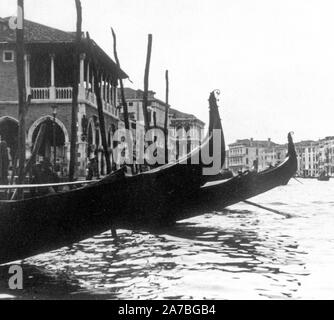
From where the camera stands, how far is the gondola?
213 inches

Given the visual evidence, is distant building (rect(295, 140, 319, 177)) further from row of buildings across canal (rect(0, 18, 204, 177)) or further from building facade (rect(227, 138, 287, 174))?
row of buildings across canal (rect(0, 18, 204, 177))

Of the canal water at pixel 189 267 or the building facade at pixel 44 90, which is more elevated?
the building facade at pixel 44 90

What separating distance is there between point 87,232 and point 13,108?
1507 centimetres

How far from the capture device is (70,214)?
564 cm

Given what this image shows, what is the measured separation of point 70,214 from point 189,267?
5.11 ft

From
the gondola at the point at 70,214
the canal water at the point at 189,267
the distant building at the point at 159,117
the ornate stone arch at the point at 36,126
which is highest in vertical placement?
the distant building at the point at 159,117

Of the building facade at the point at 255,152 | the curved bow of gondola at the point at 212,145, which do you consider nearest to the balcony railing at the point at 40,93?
the curved bow of gondola at the point at 212,145

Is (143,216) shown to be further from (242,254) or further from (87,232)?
(242,254)

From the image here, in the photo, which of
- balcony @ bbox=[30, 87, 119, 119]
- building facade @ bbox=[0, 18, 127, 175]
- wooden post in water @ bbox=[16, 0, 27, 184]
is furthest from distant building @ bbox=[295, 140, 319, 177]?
wooden post in water @ bbox=[16, 0, 27, 184]

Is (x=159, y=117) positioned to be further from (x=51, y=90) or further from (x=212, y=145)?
(x=212, y=145)

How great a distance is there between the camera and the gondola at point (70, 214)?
5.42m

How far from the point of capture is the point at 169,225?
923cm

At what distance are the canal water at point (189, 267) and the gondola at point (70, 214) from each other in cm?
40

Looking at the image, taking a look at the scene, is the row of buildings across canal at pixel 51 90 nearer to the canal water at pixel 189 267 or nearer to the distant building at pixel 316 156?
Result: the canal water at pixel 189 267
